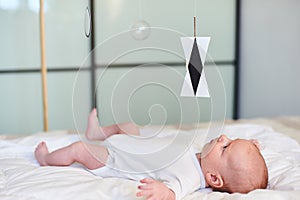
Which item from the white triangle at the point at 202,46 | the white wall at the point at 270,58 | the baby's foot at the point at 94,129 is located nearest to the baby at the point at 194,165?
the baby's foot at the point at 94,129

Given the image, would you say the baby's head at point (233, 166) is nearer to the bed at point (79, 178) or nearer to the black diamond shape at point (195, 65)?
the bed at point (79, 178)

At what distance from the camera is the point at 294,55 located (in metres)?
2.25

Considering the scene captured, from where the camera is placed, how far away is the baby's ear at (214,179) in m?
0.97

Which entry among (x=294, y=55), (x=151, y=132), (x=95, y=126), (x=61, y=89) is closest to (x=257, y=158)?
(x=151, y=132)

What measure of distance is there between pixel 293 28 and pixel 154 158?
5.10 feet

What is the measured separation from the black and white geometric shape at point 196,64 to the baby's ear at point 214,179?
0.66 feet

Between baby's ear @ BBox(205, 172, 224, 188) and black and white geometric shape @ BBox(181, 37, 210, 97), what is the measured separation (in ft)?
0.66

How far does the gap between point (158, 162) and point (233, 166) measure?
7.2 inches

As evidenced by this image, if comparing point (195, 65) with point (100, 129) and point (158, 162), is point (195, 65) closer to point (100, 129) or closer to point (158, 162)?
point (158, 162)

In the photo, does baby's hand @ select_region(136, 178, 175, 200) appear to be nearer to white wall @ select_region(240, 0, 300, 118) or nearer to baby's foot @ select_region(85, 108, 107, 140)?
baby's foot @ select_region(85, 108, 107, 140)

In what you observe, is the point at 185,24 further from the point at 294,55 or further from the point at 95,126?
the point at 95,126

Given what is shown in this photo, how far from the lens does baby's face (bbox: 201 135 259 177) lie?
0.95 m

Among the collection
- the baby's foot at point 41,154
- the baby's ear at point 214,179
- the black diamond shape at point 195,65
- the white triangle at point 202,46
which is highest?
the white triangle at point 202,46

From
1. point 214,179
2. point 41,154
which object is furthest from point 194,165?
point 41,154
